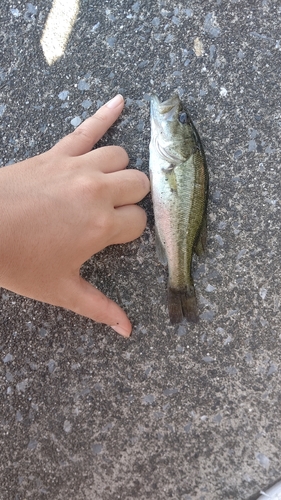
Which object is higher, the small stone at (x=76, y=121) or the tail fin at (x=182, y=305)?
the small stone at (x=76, y=121)

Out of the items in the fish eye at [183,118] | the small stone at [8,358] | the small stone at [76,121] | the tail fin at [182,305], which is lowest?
the small stone at [8,358]

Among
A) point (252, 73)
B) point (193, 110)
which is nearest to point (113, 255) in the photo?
point (193, 110)

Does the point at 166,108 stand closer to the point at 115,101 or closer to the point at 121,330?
the point at 115,101

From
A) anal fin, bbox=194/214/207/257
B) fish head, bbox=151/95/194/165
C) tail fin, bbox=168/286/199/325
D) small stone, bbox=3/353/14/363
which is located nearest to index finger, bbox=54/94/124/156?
fish head, bbox=151/95/194/165

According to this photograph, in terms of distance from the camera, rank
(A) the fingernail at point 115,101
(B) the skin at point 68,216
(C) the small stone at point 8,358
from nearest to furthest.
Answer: (B) the skin at point 68,216 → (A) the fingernail at point 115,101 → (C) the small stone at point 8,358

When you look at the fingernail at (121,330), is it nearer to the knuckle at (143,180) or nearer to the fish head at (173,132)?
the knuckle at (143,180)

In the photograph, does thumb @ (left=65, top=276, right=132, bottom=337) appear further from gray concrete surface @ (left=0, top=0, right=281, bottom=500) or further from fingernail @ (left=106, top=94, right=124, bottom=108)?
fingernail @ (left=106, top=94, right=124, bottom=108)

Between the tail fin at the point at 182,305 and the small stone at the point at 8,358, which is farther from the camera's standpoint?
the small stone at the point at 8,358

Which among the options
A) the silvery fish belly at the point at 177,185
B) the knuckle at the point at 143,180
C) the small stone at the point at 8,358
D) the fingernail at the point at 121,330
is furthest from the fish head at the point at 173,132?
the small stone at the point at 8,358
